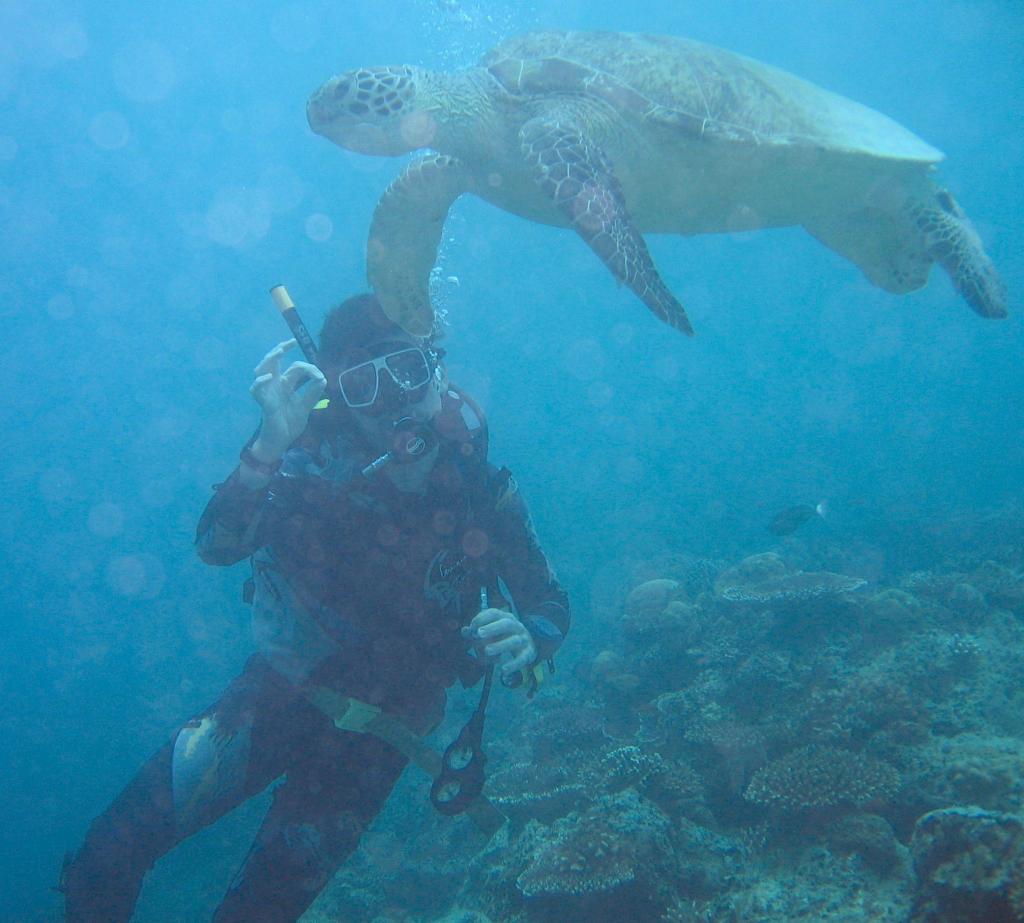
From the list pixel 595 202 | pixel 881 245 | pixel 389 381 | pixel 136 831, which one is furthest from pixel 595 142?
pixel 136 831

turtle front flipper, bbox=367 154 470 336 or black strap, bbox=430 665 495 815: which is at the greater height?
turtle front flipper, bbox=367 154 470 336

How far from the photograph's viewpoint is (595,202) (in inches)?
156

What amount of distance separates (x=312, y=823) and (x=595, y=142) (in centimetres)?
506

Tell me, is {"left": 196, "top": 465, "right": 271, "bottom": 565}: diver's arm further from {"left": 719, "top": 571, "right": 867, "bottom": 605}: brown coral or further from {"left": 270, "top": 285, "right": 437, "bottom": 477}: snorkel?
{"left": 719, "top": 571, "right": 867, "bottom": 605}: brown coral

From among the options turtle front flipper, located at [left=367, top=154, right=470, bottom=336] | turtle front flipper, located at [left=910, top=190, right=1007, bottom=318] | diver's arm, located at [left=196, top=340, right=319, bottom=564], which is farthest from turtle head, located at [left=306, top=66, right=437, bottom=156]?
turtle front flipper, located at [left=910, top=190, right=1007, bottom=318]

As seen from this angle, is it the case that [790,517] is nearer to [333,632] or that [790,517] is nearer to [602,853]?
[602,853]

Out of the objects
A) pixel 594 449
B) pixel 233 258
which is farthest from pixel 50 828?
pixel 233 258

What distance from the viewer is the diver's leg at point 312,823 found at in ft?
8.24

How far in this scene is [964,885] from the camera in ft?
7.71

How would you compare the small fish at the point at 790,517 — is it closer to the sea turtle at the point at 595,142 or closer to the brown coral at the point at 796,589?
Answer: the brown coral at the point at 796,589

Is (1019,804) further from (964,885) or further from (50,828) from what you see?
(50,828)

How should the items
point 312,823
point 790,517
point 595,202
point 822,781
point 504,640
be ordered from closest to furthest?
point 504,640 → point 312,823 → point 822,781 → point 595,202 → point 790,517

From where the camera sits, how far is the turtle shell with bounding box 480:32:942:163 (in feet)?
15.6

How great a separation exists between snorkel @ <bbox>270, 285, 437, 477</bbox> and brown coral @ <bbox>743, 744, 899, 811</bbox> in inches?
123
